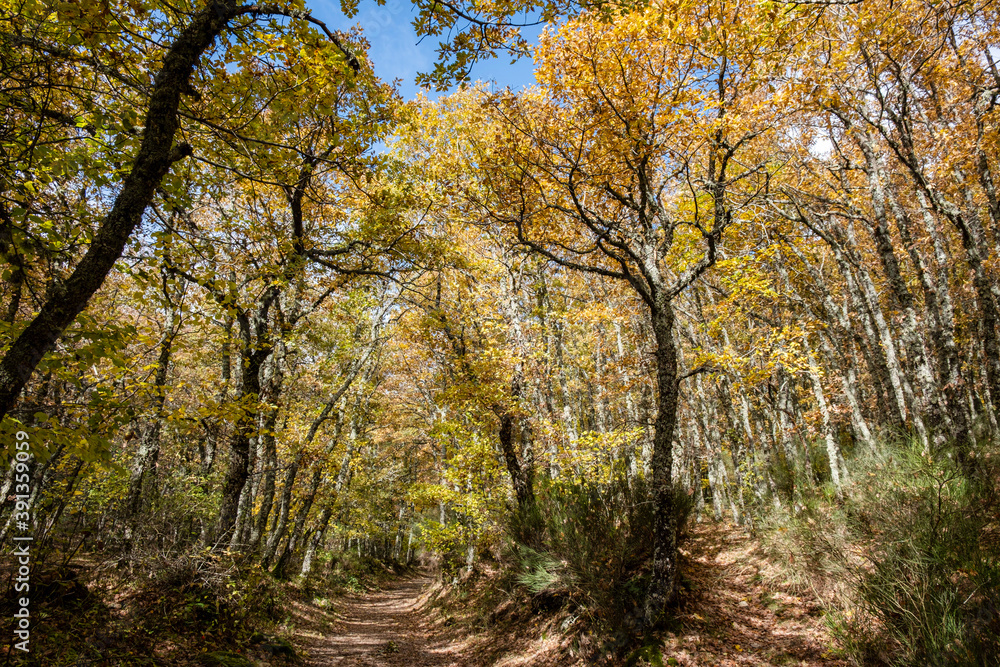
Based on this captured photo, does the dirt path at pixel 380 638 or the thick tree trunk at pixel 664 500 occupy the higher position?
the thick tree trunk at pixel 664 500

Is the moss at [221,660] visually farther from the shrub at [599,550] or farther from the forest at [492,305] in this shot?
the shrub at [599,550]

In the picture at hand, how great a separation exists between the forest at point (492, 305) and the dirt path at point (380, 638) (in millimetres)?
159

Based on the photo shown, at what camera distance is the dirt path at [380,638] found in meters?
7.73

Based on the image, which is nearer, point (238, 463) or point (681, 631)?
point (681, 631)

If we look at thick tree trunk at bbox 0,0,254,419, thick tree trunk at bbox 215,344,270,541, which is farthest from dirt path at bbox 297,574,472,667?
thick tree trunk at bbox 0,0,254,419

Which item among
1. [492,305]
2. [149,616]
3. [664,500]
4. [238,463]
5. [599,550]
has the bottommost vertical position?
[149,616]

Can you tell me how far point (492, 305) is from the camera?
12.0 meters

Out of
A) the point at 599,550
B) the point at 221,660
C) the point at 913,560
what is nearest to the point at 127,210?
the point at 221,660

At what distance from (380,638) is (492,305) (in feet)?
28.2

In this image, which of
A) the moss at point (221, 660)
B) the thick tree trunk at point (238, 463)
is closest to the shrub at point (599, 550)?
the moss at point (221, 660)

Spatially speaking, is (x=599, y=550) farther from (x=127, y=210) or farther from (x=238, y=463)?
(x=127, y=210)

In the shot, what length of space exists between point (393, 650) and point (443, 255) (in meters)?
7.90

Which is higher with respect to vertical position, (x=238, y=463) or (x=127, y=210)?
(x=127, y=210)

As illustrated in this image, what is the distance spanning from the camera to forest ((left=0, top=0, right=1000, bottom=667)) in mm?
3350
